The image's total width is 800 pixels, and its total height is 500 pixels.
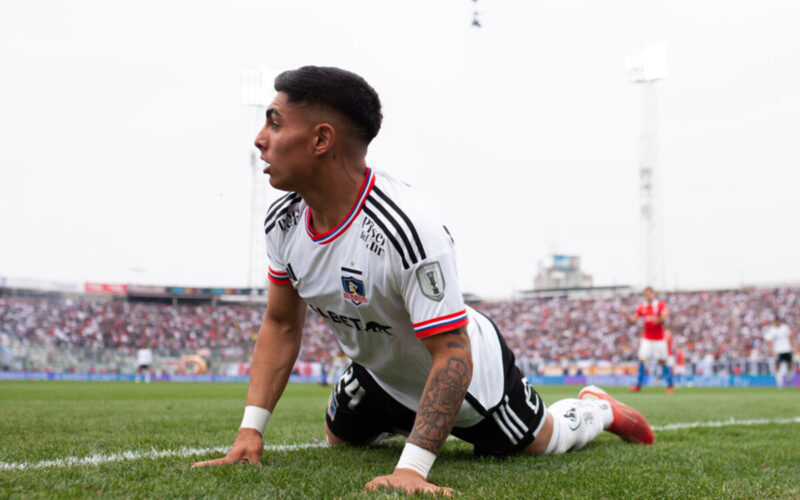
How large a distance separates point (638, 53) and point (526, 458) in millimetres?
36563

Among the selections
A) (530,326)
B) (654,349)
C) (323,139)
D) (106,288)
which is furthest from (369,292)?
(106,288)

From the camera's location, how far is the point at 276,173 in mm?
2668

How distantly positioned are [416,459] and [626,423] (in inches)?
95.3

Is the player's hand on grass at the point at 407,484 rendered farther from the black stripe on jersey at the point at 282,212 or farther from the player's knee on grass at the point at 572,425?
the player's knee on grass at the point at 572,425

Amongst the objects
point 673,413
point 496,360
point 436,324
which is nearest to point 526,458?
point 496,360

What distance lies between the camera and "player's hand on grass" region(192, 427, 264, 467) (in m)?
2.78

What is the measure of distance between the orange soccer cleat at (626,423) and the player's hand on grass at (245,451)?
237 centimetres

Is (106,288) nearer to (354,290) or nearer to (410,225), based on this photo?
(354,290)

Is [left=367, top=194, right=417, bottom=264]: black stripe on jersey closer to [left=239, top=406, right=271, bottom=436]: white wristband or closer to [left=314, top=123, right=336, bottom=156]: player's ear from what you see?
[left=314, top=123, right=336, bottom=156]: player's ear

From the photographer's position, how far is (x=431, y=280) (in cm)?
249

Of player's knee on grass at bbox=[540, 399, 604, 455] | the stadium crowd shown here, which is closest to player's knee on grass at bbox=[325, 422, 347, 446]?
player's knee on grass at bbox=[540, 399, 604, 455]

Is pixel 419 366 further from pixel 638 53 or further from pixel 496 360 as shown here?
pixel 638 53

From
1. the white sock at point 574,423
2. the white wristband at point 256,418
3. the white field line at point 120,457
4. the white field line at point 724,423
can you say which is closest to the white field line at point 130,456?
the white field line at point 120,457

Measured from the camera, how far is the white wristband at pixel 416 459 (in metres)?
2.40
